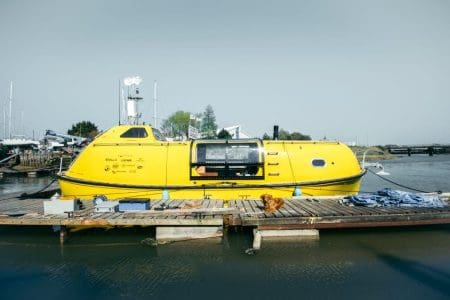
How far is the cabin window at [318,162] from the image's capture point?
1110cm

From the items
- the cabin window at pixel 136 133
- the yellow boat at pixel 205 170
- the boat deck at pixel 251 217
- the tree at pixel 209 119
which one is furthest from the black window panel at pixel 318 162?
the tree at pixel 209 119

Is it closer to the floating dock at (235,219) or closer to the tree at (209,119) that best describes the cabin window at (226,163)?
the floating dock at (235,219)

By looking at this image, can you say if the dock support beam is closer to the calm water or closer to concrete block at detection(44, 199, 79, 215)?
the calm water

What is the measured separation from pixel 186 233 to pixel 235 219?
136cm

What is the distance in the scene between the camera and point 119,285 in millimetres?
6781

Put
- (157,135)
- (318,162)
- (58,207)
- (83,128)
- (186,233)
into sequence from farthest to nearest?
(83,128)
(157,135)
(318,162)
(58,207)
(186,233)

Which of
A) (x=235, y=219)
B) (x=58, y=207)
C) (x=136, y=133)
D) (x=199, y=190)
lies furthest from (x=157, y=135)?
(x=235, y=219)

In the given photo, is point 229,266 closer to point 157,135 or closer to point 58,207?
point 58,207

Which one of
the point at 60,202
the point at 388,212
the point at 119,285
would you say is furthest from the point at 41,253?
the point at 388,212

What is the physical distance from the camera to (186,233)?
8.69m

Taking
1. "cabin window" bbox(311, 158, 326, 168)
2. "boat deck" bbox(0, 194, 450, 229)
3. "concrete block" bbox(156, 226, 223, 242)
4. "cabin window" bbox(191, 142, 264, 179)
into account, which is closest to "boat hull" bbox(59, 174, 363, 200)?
"cabin window" bbox(191, 142, 264, 179)

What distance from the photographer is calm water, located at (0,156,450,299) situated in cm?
642

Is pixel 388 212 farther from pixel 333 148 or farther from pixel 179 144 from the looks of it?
pixel 179 144

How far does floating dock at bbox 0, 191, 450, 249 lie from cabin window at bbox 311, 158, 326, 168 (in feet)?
7.01
